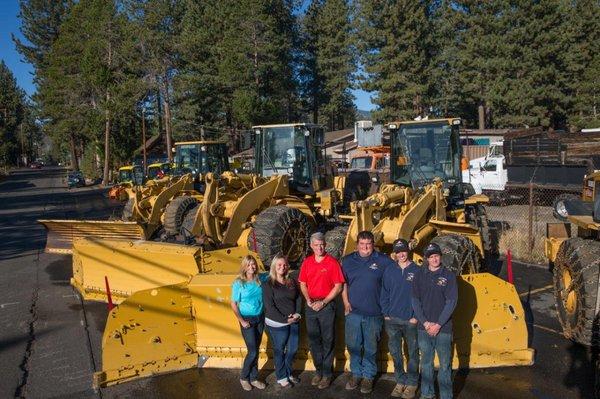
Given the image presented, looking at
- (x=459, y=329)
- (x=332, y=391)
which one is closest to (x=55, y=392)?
(x=332, y=391)

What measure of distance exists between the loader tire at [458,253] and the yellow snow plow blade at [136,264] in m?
2.87

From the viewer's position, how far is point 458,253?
7508mm

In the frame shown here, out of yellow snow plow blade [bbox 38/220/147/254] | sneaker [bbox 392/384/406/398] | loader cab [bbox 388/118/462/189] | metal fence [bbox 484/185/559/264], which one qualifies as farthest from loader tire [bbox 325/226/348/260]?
metal fence [bbox 484/185/559/264]

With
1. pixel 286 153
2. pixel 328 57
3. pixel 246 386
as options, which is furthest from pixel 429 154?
pixel 328 57

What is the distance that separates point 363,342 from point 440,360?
31.9 inches

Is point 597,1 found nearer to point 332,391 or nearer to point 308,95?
point 308,95

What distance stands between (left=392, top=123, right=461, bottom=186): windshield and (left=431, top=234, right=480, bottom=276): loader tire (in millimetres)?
2331

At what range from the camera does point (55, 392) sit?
5.83m

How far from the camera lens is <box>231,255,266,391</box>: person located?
5500mm

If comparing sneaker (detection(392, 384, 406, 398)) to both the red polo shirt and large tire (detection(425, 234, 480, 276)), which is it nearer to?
the red polo shirt

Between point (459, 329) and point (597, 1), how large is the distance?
4843 cm

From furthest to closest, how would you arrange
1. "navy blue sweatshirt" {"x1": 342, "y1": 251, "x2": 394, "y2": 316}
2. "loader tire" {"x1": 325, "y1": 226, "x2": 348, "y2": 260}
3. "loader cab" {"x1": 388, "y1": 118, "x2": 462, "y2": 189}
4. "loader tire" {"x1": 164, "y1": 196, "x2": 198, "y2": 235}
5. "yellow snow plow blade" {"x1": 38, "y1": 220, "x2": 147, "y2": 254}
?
"loader tire" {"x1": 164, "y1": 196, "x2": 198, "y2": 235} < "yellow snow plow blade" {"x1": 38, "y1": 220, "x2": 147, "y2": 254} < "loader cab" {"x1": 388, "y1": 118, "x2": 462, "y2": 189} < "loader tire" {"x1": 325, "y1": 226, "x2": 348, "y2": 260} < "navy blue sweatshirt" {"x1": 342, "y1": 251, "x2": 394, "y2": 316}

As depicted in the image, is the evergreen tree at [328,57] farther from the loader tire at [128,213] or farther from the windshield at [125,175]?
the loader tire at [128,213]

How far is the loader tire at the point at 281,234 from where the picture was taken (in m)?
8.90
